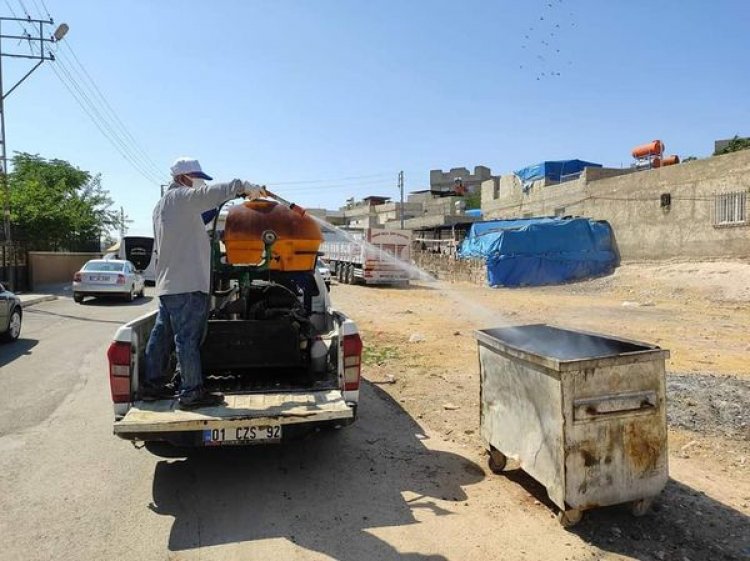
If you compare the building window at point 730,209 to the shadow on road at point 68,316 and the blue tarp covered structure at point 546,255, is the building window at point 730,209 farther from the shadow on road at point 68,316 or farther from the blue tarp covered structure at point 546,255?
the shadow on road at point 68,316

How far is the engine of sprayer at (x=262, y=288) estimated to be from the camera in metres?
4.86

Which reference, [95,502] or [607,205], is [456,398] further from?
[607,205]

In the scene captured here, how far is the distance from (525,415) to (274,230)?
8.98ft

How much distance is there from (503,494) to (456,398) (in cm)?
261

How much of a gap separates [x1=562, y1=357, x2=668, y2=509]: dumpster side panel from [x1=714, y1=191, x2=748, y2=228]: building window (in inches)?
801

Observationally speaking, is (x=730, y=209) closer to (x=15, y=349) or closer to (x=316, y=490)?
(x=316, y=490)

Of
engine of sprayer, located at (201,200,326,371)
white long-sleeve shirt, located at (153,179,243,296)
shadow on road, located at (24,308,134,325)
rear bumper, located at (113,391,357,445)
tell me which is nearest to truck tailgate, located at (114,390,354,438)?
rear bumper, located at (113,391,357,445)

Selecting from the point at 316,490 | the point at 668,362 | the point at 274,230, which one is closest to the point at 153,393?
the point at 316,490

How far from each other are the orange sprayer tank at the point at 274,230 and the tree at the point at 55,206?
76.6 feet

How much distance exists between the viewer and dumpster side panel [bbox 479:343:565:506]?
11.5ft

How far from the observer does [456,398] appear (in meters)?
6.75

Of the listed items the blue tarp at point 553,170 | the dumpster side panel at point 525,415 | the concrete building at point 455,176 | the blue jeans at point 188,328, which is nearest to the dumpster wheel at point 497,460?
the dumpster side panel at point 525,415

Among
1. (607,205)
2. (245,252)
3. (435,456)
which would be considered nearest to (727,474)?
(435,456)

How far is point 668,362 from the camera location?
8.73 m
